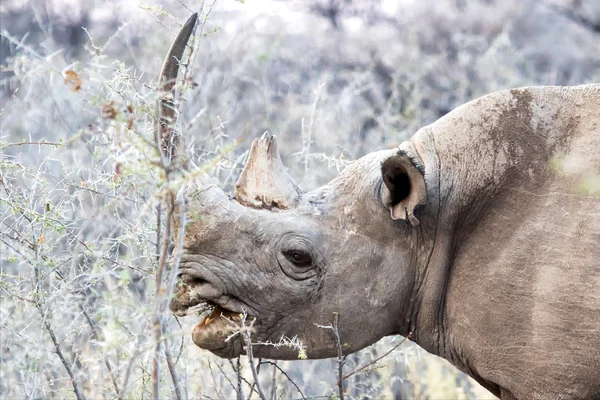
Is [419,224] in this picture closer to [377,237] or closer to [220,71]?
[377,237]

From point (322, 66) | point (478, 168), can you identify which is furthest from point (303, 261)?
point (322, 66)

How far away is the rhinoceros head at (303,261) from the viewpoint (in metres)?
4.03

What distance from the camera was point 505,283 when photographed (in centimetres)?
391

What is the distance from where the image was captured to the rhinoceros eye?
4.13 meters

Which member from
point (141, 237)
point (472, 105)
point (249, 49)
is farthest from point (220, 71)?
point (472, 105)

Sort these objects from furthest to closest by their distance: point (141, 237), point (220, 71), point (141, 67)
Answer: point (220, 71)
point (141, 67)
point (141, 237)

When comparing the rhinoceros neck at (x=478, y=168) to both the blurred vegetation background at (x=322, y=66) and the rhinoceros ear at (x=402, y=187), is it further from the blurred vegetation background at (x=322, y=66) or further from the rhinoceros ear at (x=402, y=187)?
the blurred vegetation background at (x=322, y=66)

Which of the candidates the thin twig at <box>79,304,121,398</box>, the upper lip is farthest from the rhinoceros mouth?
the thin twig at <box>79,304,121,398</box>

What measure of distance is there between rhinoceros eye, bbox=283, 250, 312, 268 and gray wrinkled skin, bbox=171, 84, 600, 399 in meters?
0.03

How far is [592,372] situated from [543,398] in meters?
0.24

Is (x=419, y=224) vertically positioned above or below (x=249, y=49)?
below

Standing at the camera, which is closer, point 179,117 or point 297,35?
point 179,117

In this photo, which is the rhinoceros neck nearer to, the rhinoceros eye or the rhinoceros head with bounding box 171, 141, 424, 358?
the rhinoceros head with bounding box 171, 141, 424, 358

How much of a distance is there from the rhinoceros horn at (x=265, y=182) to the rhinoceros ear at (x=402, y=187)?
1.44 ft
